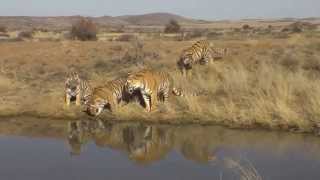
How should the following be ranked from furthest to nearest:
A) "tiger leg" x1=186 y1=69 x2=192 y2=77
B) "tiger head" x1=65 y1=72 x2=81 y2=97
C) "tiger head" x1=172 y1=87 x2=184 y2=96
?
"tiger leg" x1=186 y1=69 x2=192 y2=77, "tiger head" x1=172 y1=87 x2=184 y2=96, "tiger head" x1=65 y1=72 x2=81 y2=97

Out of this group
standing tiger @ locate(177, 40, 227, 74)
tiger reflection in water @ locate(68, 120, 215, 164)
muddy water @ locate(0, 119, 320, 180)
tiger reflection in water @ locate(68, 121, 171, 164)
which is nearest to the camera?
muddy water @ locate(0, 119, 320, 180)

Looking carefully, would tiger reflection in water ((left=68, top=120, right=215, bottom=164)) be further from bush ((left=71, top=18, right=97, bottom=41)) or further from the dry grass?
bush ((left=71, top=18, right=97, bottom=41))

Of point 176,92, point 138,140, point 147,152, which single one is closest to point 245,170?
point 147,152

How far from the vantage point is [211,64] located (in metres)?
20.5

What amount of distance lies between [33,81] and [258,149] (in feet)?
35.3

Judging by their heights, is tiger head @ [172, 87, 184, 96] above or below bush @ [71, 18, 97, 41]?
above

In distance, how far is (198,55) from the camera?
21.3 meters

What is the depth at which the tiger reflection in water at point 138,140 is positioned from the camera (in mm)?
12031

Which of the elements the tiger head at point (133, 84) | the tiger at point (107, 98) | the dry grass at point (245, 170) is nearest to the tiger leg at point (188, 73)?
the tiger at point (107, 98)

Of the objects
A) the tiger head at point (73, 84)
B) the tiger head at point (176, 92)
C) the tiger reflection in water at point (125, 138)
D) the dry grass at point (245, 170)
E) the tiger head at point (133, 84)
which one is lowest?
the tiger reflection in water at point (125, 138)

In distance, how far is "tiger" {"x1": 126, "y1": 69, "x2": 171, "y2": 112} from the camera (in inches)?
599

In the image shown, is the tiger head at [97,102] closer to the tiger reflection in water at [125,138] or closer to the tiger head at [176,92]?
the tiger reflection in water at [125,138]

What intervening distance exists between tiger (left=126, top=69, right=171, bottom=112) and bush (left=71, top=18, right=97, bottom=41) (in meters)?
26.1

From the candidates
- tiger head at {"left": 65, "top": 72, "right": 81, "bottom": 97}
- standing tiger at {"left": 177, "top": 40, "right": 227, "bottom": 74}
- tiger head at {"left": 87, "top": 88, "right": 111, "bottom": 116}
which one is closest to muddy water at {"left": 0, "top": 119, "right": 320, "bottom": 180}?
tiger head at {"left": 87, "top": 88, "right": 111, "bottom": 116}
